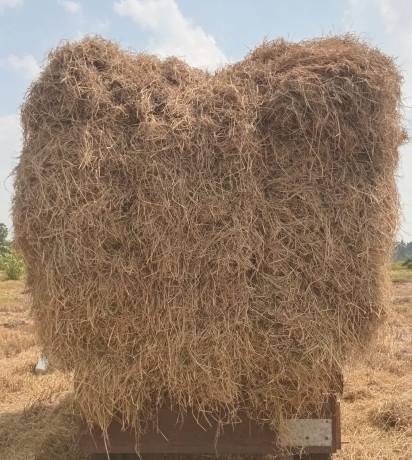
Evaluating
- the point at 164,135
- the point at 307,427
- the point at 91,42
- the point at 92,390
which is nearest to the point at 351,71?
the point at 164,135

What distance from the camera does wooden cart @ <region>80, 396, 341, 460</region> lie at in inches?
139

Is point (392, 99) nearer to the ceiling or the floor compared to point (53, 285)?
nearer to the ceiling

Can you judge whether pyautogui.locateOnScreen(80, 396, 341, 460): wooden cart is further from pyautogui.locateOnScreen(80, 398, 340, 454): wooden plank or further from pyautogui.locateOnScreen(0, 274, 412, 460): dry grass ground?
pyautogui.locateOnScreen(0, 274, 412, 460): dry grass ground

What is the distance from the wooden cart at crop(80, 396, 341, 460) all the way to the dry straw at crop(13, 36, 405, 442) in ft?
0.38

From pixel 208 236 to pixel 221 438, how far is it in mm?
1351

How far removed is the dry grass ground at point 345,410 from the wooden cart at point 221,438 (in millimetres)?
459

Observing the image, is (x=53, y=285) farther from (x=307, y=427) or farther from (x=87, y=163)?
(x=307, y=427)

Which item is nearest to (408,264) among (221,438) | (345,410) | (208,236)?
(345,410)

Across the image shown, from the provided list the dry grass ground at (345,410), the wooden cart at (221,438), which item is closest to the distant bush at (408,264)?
the dry grass ground at (345,410)

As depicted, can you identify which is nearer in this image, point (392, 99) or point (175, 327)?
point (175, 327)

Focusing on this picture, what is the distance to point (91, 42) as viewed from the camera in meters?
3.81

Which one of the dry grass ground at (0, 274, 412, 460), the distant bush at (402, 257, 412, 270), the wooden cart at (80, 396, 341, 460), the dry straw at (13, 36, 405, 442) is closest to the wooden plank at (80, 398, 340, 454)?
the wooden cart at (80, 396, 341, 460)

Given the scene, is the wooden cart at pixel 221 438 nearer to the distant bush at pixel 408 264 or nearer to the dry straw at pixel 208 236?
the dry straw at pixel 208 236

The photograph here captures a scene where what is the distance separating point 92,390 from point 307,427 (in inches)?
56.1
